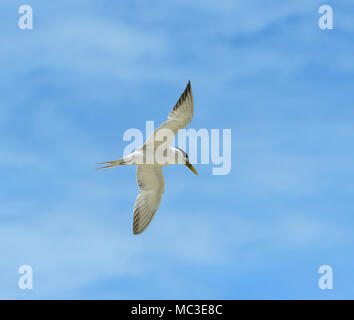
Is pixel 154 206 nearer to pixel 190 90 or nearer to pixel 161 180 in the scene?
pixel 161 180

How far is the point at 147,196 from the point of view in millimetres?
15734

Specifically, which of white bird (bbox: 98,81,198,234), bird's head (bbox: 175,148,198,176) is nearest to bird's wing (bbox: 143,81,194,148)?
white bird (bbox: 98,81,198,234)

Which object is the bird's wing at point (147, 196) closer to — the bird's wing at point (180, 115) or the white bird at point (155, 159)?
the white bird at point (155, 159)

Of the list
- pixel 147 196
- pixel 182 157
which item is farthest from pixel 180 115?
pixel 147 196

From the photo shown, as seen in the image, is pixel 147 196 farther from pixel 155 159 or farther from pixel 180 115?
pixel 180 115

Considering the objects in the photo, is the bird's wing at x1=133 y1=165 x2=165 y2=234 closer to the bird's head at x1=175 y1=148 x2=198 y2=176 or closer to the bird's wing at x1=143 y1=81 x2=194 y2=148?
the bird's head at x1=175 y1=148 x2=198 y2=176

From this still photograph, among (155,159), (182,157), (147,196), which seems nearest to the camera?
(155,159)

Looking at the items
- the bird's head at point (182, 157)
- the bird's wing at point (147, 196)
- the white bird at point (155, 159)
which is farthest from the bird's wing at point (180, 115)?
the bird's wing at point (147, 196)

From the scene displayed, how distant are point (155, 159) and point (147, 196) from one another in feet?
4.56

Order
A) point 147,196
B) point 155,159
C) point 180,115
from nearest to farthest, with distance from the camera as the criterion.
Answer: point 180,115, point 155,159, point 147,196

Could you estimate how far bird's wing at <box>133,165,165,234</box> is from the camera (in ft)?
51.0

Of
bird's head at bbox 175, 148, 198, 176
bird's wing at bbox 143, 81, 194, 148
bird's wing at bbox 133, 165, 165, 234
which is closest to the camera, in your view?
bird's wing at bbox 143, 81, 194, 148

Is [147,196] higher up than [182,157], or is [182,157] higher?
[182,157]
